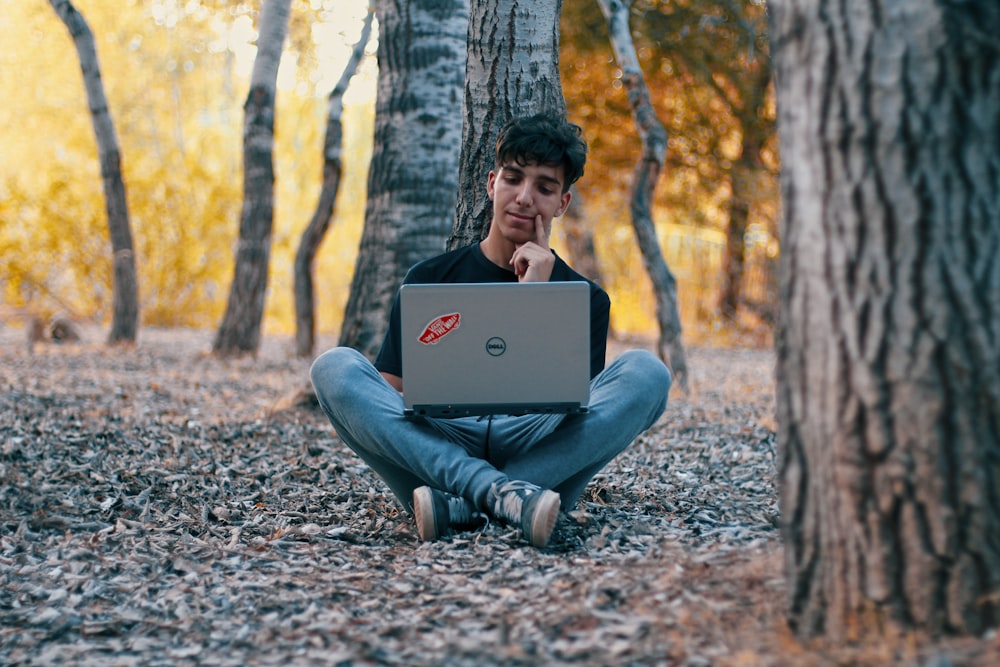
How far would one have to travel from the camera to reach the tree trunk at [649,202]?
6820mm

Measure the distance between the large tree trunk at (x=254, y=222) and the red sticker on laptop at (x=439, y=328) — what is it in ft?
21.0

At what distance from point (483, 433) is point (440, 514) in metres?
0.37

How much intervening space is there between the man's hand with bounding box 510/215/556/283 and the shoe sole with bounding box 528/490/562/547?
70cm

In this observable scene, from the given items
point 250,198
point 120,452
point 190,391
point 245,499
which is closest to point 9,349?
point 250,198

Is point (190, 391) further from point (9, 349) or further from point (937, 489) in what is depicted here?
point (937, 489)

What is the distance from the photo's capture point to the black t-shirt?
326cm

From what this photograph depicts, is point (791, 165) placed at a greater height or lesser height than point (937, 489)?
greater

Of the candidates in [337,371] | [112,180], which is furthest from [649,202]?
[112,180]

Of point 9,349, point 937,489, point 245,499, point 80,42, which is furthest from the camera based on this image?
point 9,349

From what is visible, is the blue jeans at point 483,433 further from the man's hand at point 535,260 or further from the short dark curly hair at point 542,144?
the short dark curly hair at point 542,144

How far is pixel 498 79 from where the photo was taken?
3791 millimetres

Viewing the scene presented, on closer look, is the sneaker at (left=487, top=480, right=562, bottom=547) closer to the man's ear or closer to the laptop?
the laptop

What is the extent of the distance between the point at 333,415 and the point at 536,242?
34.3 inches

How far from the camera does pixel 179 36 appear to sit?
18.3m
